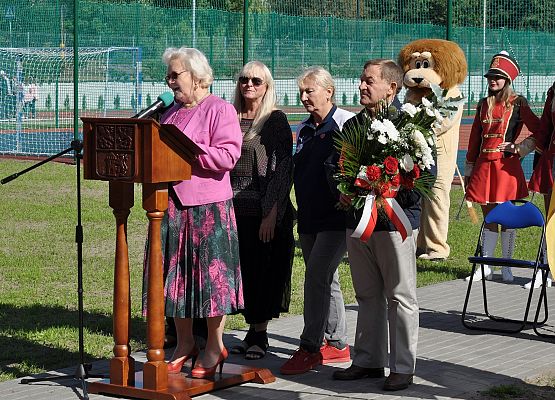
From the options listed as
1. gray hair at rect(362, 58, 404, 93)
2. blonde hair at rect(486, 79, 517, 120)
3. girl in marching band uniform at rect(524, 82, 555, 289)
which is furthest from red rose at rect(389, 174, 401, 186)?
blonde hair at rect(486, 79, 517, 120)

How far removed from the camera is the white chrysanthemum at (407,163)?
6.63m

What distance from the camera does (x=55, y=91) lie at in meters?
24.1

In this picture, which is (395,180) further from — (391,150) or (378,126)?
(378,126)

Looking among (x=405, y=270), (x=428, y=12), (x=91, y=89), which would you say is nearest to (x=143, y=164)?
(x=405, y=270)

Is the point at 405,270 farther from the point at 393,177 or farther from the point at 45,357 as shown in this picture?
the point at 45,357

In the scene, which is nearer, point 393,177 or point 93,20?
point 393,177

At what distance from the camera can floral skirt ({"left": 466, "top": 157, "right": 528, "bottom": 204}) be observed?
1105 cm

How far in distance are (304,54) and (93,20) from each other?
4.28m

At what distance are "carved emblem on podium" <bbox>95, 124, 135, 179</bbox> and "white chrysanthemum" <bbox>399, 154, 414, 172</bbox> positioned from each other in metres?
1.52

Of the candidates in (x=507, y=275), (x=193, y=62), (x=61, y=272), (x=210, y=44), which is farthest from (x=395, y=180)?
(x=210, y=44)

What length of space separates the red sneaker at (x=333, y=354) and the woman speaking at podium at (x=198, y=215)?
1025 millimetres

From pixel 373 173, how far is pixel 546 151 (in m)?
4.36

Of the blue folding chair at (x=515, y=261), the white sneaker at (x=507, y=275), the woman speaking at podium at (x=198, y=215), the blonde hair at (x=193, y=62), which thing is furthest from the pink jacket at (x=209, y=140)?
the white sneaker at (x=507, y=275)

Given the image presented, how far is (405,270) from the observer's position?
22.5 feet
